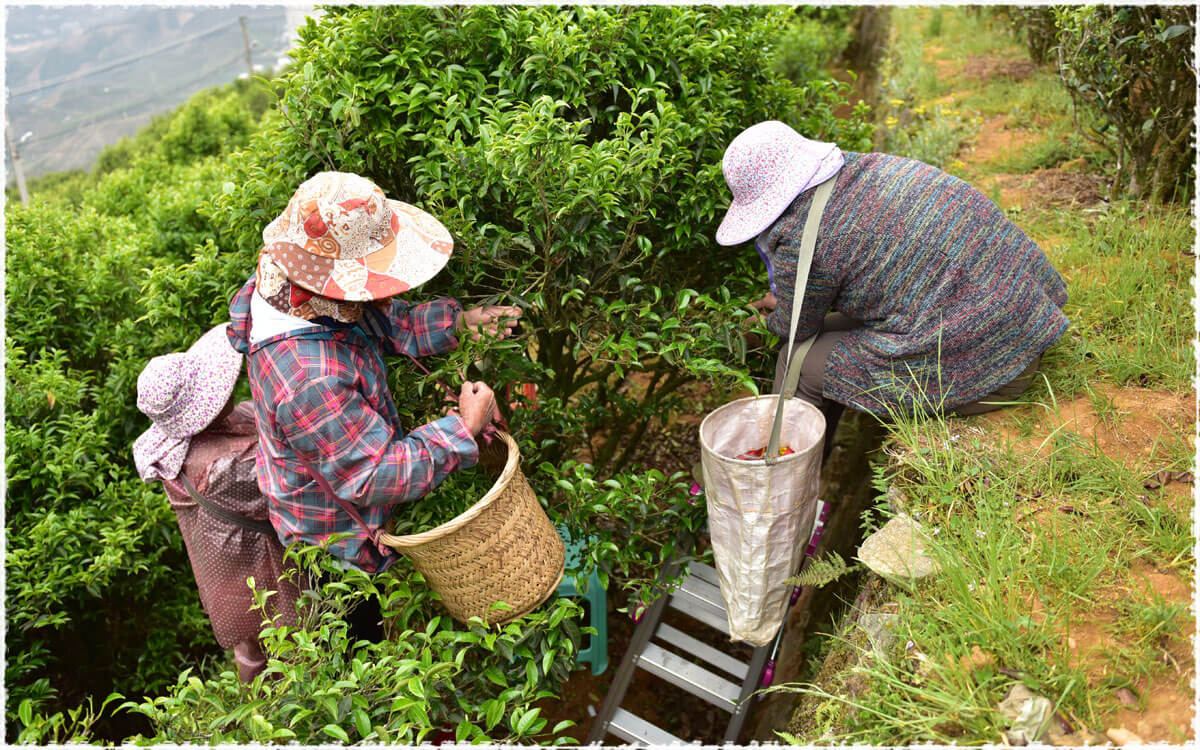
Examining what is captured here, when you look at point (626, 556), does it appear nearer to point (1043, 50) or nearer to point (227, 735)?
point (227, 735)

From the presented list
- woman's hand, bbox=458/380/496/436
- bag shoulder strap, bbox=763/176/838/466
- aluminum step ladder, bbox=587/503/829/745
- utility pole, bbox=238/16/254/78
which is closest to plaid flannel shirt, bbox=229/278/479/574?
woman's hand, bbox=458/380/496/436

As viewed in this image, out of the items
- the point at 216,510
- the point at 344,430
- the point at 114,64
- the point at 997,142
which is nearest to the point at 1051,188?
the point at 997,142

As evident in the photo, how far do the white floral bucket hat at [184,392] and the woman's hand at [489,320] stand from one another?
2.69 ft

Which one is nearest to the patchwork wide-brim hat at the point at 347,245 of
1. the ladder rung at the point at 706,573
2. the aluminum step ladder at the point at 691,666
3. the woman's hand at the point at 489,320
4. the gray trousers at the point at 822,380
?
the woman's hand at the point at 489,320

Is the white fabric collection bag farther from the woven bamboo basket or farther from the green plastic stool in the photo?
the green plastic stool

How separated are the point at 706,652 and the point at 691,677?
122mm

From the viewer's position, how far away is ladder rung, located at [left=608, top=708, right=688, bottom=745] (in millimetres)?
3391

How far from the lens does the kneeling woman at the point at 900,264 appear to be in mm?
2580

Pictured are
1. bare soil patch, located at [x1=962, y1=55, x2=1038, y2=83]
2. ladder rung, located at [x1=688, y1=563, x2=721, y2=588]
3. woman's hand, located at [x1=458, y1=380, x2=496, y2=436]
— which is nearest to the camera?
woman's hand, located at [x1=458, y1=380, x2=496, y2=436]

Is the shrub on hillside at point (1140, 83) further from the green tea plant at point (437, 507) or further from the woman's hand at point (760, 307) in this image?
the green tea plant at point (437, 507)

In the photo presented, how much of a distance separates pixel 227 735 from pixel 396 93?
74.6 inches

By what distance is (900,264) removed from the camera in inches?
102

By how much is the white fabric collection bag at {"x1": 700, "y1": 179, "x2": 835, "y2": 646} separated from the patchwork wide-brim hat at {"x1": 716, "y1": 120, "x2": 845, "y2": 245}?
0.25ft

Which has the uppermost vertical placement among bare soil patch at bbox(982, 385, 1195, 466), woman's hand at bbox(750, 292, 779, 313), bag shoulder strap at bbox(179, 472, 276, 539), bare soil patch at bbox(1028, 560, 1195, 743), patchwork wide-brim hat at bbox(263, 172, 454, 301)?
patchwork wide-brim hat at bbox(263, 172, 454, 301)
